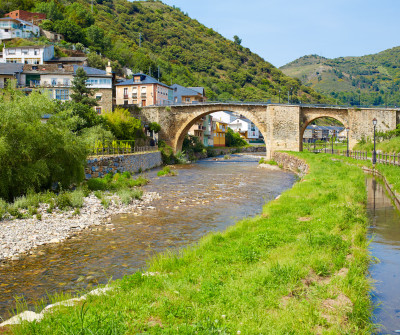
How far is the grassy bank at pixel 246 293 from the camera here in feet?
16.0

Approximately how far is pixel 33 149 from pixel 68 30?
7635 centimetres

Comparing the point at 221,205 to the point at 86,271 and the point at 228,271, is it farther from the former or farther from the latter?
the point at 228,271

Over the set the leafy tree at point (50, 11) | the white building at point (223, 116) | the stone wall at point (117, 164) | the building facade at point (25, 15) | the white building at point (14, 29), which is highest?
the leafy tree at point (50, 11)

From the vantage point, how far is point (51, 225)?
13062 mm

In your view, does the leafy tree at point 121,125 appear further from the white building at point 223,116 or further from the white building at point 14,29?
the white building at point 223,116

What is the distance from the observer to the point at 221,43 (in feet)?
587

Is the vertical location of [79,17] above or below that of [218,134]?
above

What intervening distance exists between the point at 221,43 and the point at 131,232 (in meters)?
177

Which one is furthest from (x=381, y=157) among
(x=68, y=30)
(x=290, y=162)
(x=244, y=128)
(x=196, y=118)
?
(x=68, y=30)

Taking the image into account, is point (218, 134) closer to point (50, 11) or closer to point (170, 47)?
point (50, 11)

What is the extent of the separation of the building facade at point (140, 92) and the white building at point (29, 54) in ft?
45.9

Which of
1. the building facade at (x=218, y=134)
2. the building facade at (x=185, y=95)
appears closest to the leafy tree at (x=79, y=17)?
the building facade at (x=185, y=95)

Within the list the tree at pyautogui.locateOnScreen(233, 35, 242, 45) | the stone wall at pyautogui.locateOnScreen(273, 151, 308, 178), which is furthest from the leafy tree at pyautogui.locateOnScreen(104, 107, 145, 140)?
the tree at pyautogui.locateOnScreen(233, 35, 242, 45)

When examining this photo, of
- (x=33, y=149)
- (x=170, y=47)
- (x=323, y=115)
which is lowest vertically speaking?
(x=33, y=149)
